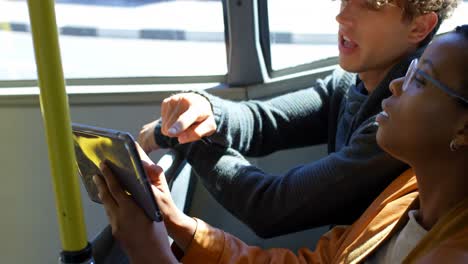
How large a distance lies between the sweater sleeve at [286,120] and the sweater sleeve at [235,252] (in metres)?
0.35

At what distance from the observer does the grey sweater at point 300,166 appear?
1.20 meters

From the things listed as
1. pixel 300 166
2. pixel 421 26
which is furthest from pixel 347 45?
pixel 300 166

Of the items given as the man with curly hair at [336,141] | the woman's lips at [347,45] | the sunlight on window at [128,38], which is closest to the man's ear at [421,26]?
the man with curly hair at [336,141]

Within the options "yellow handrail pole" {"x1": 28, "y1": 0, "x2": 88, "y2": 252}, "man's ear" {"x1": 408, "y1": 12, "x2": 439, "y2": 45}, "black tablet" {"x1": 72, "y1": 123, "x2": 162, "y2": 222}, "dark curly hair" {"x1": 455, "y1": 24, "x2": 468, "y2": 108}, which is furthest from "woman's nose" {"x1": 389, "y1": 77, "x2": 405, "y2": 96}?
"yellow handrail pole" {"x1": 28, "y1": 0, "x2": 88, "y2": 252}

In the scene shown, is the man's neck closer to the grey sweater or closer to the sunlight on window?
the grey sweater

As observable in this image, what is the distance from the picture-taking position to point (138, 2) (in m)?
2.07

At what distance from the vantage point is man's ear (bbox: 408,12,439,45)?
1.27 m

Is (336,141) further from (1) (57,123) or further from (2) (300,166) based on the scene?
(1) (57,123)

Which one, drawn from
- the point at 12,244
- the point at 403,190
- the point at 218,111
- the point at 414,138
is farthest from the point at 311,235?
the point at 12,244

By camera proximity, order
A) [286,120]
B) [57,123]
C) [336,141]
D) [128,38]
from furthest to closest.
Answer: [128,38] < [286,120] < [336,141] < [57,123]

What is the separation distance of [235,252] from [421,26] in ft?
1.99

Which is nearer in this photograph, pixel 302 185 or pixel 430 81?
pixel 430 81

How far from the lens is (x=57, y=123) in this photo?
0.67 metres

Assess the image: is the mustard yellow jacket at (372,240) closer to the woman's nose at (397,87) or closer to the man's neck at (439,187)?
the man's neck at (439,187)
